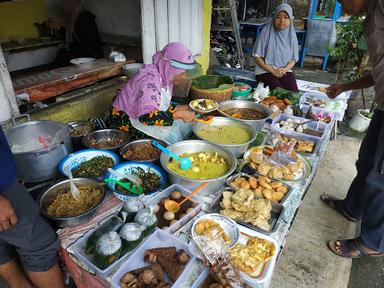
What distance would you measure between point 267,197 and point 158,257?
86 cm

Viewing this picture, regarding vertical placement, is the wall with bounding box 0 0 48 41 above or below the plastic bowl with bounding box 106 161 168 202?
above

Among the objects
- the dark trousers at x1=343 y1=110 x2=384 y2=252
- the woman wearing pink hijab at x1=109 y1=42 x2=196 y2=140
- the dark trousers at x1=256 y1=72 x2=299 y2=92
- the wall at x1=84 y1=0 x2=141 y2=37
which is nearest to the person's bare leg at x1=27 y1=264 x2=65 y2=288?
the woman wearing pink hijab at x1=109 y1=42 x2=196 y2=140

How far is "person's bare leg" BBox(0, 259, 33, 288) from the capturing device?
1.86 metres

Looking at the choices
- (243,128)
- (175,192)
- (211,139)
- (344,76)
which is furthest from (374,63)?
(344,76)

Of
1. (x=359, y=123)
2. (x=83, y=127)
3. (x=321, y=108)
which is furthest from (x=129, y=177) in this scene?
(x=359, y=123)

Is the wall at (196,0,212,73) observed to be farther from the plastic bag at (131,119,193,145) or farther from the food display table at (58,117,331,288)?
the food display table at (58,117,331,288)

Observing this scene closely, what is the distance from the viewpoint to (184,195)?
5.98ft

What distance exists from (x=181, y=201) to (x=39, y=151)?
1070 mm

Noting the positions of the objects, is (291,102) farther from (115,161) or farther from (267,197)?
(115,161)

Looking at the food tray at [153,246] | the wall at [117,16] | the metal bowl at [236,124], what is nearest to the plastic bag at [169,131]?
the metal bowl at [236,124]

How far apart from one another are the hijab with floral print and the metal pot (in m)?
0.62

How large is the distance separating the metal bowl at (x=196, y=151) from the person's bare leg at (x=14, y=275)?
1262 millimetres

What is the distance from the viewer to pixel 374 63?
1935 millimetres

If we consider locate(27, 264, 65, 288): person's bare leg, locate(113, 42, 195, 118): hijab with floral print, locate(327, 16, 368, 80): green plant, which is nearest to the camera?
locate(27, 264, 65, 288): person's bare leg
